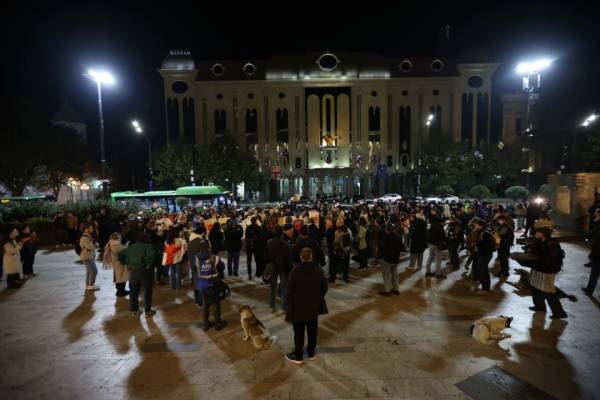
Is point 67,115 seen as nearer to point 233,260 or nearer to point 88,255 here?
point 88,255

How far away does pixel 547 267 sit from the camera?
6.37m

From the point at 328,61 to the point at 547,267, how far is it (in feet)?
134

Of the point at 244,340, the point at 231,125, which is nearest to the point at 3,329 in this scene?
the point at 244,340

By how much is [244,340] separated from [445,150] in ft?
127

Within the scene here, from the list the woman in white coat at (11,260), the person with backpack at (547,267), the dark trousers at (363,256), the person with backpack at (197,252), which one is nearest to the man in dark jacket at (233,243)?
the person with backpack at (197,252)

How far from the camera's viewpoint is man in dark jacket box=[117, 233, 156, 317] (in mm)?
6805

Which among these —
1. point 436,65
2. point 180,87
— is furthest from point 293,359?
point 436,65

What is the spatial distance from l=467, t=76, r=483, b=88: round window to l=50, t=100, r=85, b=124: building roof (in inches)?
2111

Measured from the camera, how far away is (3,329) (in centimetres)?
655

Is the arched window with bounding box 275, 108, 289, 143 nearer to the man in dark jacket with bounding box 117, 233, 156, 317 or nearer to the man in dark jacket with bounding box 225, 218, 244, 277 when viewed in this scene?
the man in dark jacket with bounding box 225, 218, 244, 277

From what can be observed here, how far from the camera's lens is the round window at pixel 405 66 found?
43.9 meters

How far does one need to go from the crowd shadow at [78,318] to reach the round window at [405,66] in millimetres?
44352

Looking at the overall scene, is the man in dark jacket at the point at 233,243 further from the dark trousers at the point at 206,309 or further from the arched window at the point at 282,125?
the arched window at the point at 282,125

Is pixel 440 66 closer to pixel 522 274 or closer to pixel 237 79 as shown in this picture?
pixel 237 79
